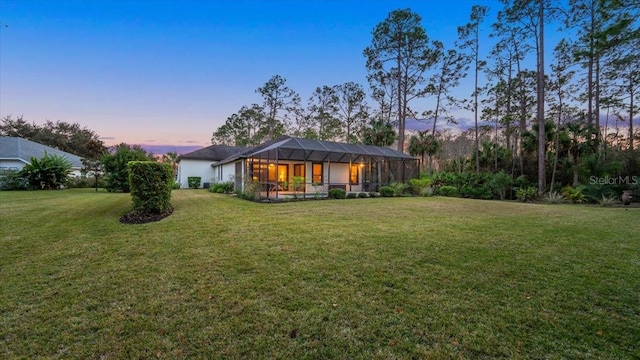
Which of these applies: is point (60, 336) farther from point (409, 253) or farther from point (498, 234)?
point (498, 234)

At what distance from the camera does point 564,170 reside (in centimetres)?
1623

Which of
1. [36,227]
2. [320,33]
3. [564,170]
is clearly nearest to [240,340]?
[36,227]

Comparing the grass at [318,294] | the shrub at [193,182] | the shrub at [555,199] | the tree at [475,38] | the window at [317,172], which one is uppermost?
the tree at [475,38]

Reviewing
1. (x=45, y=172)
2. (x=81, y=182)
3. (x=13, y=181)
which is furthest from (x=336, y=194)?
(x=81, y=182)

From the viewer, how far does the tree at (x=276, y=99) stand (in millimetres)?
26516

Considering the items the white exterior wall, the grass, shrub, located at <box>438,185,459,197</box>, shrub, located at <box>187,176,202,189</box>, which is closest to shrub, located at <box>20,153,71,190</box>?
the white exterior wall

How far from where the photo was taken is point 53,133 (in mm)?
29531

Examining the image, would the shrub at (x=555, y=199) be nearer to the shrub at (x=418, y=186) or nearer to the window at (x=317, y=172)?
the shrub at (x=418, y=186)

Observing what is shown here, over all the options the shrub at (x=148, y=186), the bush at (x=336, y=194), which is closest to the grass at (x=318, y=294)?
the shrub at (x=148, y=186)

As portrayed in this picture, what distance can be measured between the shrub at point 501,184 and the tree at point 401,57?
6885mm

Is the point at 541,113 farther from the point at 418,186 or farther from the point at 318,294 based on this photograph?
the point at 318,294

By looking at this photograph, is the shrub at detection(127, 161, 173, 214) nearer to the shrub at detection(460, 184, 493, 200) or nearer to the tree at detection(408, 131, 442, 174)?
the shrub at detection(460, 184, 493, 200)

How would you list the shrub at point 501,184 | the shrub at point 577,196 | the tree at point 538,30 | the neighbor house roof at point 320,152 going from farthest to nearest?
the shrub at point 501,184 → the tree at point 538,30 → the neighbor house roof at point 320,152 → the shrub at point 577,196

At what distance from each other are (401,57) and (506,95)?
8618mm
